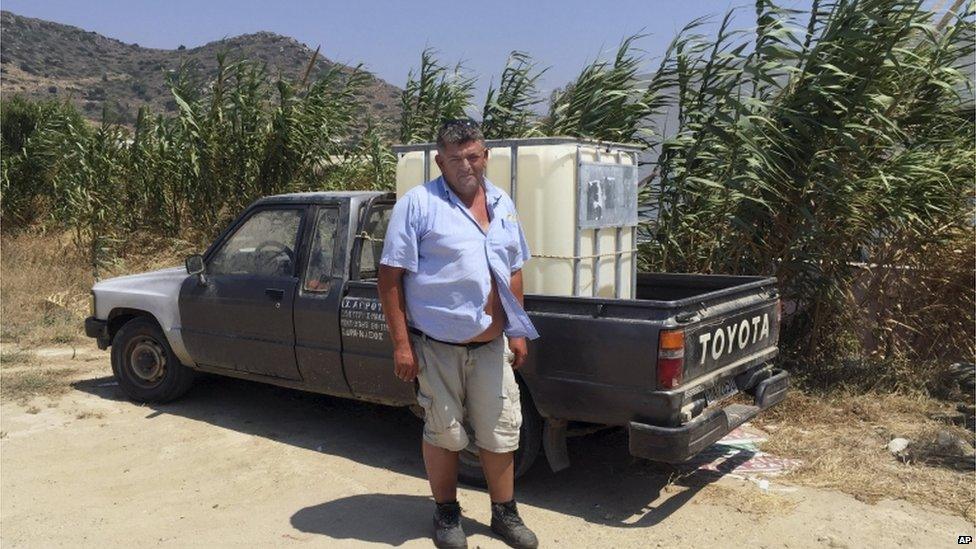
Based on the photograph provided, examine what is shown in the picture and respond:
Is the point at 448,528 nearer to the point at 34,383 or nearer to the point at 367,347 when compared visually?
the point at 367,347

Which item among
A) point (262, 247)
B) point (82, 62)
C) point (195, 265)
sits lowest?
point (195, 265)

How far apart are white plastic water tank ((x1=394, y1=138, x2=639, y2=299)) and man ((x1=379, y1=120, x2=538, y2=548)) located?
924 mm

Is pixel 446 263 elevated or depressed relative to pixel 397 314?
elevated

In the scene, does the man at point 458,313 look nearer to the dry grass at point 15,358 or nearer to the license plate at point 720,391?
the license plate at point 720,391

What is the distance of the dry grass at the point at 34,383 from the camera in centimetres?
655

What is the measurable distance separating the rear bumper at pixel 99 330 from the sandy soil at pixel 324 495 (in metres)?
0.66

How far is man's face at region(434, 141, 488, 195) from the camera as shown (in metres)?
3.56

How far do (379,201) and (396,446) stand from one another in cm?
161

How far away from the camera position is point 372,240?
528 centimetres

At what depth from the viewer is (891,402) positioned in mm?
5945

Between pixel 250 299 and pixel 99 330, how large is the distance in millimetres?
1788

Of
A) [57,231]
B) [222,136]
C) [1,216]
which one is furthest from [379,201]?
[1,216]

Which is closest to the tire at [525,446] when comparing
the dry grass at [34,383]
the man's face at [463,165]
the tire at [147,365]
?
the man's face at [463,165]

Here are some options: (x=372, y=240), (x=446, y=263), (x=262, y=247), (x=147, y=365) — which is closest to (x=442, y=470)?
(x=446, y=263)
